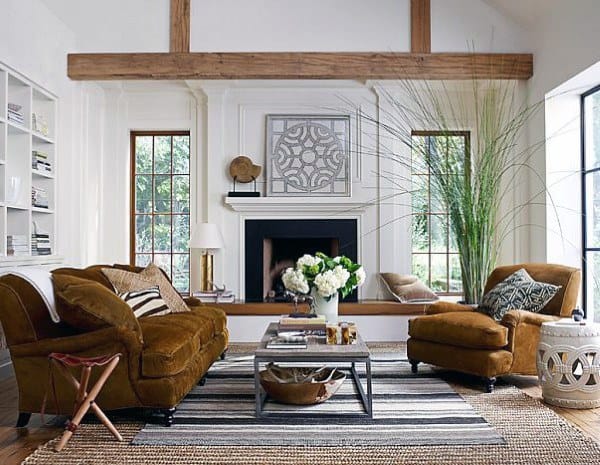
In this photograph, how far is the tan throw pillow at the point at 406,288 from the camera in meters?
6.89

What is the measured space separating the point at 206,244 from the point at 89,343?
3472mm

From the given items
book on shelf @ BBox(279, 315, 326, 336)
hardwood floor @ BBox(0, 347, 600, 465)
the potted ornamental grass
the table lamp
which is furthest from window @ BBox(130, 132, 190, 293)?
book on shelf @ BBox(279, 315, 326, 336)

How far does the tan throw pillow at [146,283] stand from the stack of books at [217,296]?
192 cm

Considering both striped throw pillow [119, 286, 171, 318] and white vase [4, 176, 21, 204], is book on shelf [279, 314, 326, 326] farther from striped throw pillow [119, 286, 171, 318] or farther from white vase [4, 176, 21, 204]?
white vase [4, 176, 21, 204]

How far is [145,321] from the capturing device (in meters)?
4.13

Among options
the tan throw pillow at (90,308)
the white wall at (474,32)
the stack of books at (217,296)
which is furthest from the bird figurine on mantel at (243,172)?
the tan throw pillow at (90,308)

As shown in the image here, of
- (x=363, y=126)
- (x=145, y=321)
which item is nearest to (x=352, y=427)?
(x=145, y=321)

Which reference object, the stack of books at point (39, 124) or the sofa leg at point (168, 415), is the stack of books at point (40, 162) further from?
the sofa leg at point (168, 415)

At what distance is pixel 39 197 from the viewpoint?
225 inches

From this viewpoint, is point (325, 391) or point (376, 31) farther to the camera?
point (376, 31)

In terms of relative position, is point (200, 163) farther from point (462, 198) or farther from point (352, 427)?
point (352, 427)

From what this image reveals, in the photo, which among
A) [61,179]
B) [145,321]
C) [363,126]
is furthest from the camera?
[363,126]

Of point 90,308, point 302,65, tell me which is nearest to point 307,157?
point 302,65

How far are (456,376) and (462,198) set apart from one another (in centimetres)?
161
